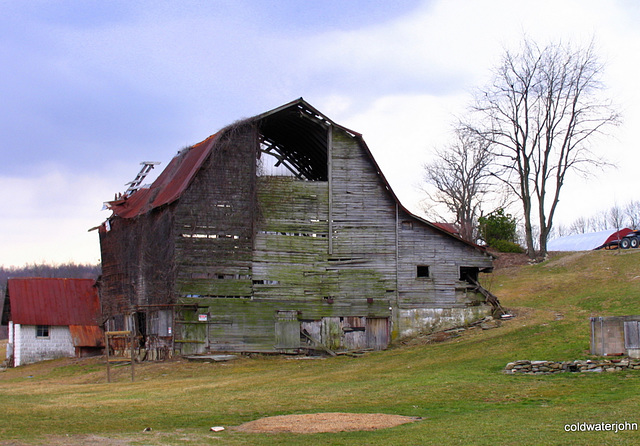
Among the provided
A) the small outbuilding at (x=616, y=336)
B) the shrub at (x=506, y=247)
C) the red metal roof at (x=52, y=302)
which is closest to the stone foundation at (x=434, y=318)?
the small outbuilding at (x=616, y=336)

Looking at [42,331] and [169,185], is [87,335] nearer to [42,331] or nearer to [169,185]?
[42,331]

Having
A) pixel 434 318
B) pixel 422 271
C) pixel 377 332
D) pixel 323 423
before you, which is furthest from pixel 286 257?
pixel 323 423

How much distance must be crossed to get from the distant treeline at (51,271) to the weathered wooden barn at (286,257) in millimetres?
109872

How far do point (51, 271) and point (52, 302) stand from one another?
11810 centimetres

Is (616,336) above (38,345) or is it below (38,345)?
above

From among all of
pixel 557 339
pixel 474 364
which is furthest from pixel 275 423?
pixel 557 339

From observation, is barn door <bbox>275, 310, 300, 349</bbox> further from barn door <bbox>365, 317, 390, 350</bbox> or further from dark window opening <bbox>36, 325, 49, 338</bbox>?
dark window opening <bbox>36, 325, 49, 338</bbox>

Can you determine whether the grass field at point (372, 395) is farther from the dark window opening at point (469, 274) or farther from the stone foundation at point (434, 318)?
the dark window opening at point (469, 274)

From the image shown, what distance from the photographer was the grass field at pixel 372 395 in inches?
563

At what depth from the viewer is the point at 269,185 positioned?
36062 millimetres

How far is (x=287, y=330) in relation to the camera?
1401 inches

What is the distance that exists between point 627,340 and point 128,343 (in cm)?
2469

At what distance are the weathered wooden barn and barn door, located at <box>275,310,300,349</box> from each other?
2.7 inches

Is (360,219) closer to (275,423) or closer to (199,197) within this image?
A: (199,197)
